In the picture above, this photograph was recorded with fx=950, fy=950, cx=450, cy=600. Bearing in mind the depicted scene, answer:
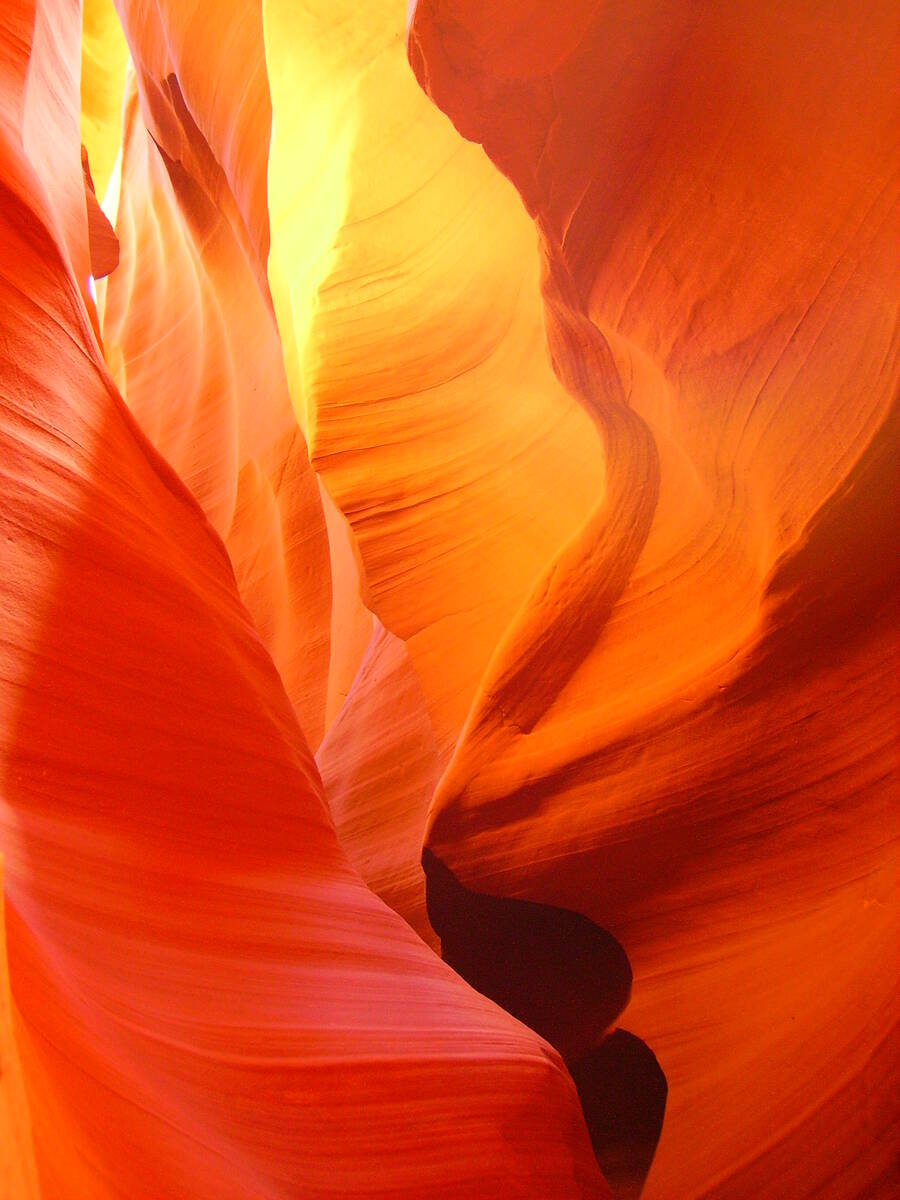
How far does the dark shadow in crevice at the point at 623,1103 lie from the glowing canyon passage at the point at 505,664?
0.06ft

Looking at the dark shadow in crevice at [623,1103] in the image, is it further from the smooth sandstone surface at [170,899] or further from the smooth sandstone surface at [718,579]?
the smooth sandstone surface at [170,899]

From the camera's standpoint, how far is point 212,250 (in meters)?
6.36

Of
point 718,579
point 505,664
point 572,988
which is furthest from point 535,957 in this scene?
point 718,579

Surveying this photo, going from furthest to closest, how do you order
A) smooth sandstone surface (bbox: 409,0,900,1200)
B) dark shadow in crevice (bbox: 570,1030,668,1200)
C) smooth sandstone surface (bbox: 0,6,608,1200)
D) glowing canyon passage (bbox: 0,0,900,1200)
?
dark shadow in crevice (bbox: 570,1030,668,1200), smooth sandstone surface (bbox: 409,0,900,1200), glowing canyon passage (bbox: 0,0,900,1200), smooth sandstone surface (bbox: 0,6,608,1200)

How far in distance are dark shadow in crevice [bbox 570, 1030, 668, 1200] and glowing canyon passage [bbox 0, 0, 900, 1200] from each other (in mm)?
19

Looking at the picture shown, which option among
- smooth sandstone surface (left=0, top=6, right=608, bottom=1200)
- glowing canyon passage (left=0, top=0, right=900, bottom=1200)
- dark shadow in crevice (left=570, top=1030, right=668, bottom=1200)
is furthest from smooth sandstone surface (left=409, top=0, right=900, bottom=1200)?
smooth sandstone surface (left=0, top=6, right=608, bottom=1200)

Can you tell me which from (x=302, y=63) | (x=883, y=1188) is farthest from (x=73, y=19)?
(x=883, y=1188)

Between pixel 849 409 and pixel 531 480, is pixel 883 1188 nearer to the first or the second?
pixel 849 409

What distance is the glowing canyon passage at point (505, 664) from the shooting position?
67.1 inches

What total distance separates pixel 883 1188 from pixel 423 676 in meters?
2.08

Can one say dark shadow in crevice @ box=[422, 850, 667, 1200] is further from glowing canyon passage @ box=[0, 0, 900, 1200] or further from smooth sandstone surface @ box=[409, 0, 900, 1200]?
smooth sandstone surface @ box=[409, 0, 900, 1200]

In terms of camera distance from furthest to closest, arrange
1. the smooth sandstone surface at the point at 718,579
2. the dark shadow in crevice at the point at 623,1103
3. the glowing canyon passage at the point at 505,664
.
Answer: the dark shadow in crevice at the point at 623,1103, the smooth sandstone surface at the point at 718,579, the glowing canyon passage at the point at 505,664

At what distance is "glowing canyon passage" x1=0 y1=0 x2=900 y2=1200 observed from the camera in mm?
1704

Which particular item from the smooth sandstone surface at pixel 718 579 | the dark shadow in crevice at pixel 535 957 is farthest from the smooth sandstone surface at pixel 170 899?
the dark shadow in crevice at pixel 535 957
